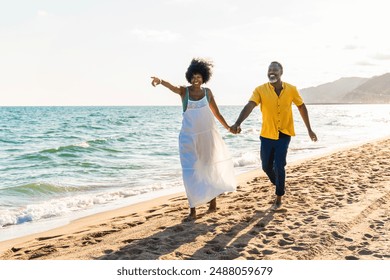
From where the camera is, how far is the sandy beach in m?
4.31

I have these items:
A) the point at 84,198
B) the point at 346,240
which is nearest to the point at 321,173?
the point at 346,240

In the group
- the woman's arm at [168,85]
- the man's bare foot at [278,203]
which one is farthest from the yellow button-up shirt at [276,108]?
the woman's arm at [168,85]

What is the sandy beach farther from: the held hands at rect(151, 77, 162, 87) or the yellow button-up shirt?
the held hands at rect(151, 77, 162, 87)

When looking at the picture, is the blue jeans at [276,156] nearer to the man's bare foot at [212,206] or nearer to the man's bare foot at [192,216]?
the man's bare foot at [212,206]

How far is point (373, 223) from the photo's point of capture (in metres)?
5.11

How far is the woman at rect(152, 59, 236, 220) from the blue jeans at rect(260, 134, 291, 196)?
0.76 meters

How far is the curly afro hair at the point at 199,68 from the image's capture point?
5.49m

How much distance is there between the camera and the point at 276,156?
19.1 ft

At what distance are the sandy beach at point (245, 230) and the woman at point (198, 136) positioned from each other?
1.36ft

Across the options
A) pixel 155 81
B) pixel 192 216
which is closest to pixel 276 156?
pixel 192 216

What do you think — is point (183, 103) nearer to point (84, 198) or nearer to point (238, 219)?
point (238, 219)

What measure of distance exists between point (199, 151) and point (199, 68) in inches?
43.5

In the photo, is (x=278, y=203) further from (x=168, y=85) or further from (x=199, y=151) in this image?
(x=168, y=85)
